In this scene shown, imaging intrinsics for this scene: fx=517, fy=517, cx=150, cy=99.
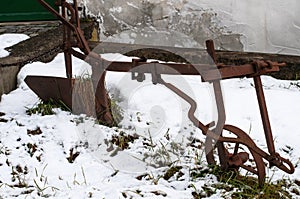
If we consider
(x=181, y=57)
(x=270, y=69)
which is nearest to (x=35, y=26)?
(x=181, y=57)

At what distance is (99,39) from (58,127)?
6.65ft

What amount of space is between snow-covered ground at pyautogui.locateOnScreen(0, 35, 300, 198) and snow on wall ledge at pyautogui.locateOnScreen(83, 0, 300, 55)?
29.8 inches

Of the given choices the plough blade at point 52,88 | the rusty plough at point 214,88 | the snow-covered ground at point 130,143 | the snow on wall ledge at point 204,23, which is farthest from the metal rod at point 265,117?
the snow on wall ledge at point 204,23

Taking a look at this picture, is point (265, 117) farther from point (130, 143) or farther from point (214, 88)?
point (130, 143)

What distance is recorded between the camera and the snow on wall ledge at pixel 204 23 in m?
4.28

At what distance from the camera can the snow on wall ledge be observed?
4277 mm

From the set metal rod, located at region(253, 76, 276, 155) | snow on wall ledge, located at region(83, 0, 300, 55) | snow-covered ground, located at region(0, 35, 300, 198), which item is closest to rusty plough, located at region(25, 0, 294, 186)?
metal rod, located at region(253, 76, 276, 155)

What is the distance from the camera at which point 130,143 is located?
113 inches

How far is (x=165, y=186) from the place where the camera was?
8.07 ft

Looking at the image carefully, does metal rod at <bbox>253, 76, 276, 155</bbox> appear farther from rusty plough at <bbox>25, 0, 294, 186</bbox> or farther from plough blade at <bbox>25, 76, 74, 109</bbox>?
plough blade at <bbox>25, 76, 74, 109</bbox>

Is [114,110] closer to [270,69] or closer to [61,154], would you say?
[61,154]

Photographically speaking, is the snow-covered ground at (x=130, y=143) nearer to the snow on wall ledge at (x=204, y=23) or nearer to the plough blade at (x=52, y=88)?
the plough blade at (x=52, y=88)

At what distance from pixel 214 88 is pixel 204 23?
7.72 ft

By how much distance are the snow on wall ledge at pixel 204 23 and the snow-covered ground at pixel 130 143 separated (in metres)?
0.76
